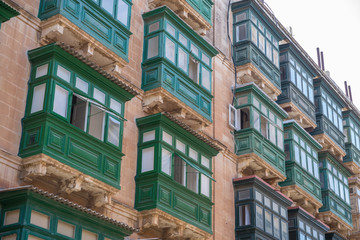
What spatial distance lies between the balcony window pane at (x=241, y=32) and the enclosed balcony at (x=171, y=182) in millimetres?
10024

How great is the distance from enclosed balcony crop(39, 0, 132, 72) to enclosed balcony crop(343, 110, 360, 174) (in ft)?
83.4

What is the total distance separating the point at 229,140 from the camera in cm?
3147

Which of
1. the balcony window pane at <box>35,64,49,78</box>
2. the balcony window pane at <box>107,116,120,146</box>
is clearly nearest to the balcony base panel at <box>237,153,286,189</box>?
the balcony window pane at <box>107,116,120,146</box>

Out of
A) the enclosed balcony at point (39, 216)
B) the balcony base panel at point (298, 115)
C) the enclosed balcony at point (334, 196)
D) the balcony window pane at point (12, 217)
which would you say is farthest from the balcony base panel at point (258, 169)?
the balcony window pane at point (12, 217)

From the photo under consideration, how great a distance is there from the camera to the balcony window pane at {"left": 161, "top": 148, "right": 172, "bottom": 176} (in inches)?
948

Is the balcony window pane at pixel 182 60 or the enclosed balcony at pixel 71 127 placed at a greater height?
the balcony window pane at pixel 182 60

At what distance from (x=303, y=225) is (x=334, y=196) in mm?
6450

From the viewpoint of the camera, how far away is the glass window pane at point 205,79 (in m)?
28.7

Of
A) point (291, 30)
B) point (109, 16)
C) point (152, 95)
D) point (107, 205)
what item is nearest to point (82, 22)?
point (109, 16)

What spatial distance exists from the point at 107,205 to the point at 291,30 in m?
24.5

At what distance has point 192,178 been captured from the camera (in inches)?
1025

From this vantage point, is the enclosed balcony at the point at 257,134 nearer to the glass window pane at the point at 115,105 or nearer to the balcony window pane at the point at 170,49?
the balcony window pane at the point at 170,49

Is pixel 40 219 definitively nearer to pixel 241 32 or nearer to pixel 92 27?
pixel 92 27

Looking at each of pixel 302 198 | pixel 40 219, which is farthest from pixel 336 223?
pixel 40 219
